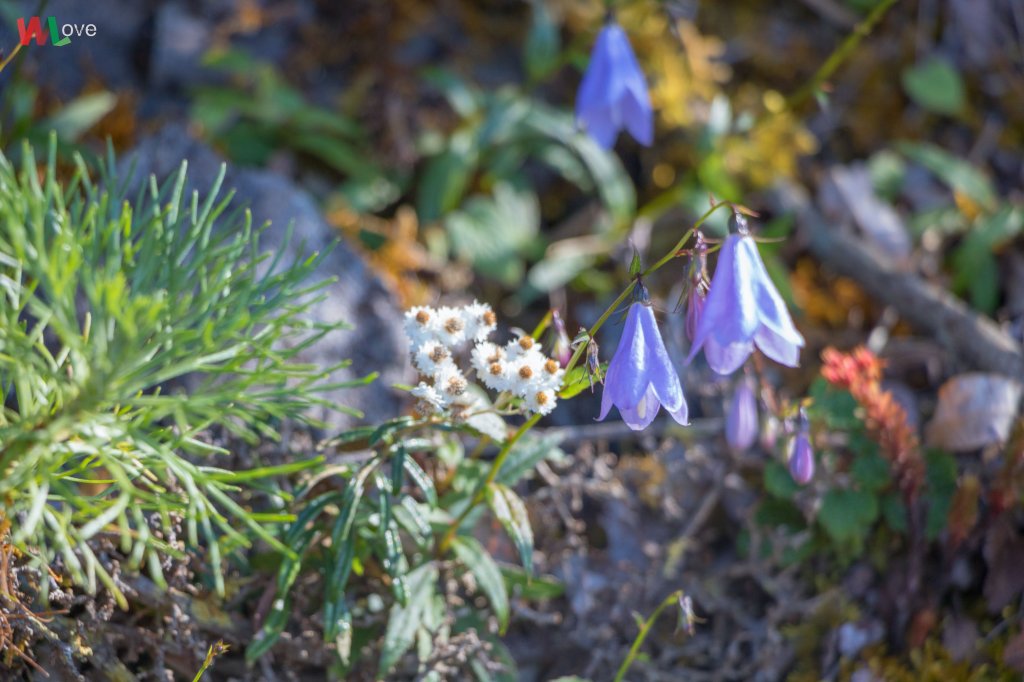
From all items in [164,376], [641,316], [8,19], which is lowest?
[641,316]

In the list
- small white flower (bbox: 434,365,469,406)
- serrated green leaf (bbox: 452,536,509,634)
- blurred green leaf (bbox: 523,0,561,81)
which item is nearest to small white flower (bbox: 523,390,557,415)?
small white flower (bbox: 434,365,469,406)

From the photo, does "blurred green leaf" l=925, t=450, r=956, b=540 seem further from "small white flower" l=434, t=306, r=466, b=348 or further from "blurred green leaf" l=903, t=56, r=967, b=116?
"blurred green leaf" l=903, t=56, r=967, b=116

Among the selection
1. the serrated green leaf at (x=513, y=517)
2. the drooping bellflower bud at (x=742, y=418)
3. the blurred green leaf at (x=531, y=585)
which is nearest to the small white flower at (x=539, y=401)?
the serrated green leaf at (x=513, y=517)

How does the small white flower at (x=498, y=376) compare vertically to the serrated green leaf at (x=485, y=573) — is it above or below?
above

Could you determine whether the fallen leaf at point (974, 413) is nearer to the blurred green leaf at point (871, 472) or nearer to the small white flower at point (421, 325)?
the blurred green leaf at point (871, 472)

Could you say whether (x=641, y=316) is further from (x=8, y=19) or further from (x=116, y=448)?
(x=8, y=19)

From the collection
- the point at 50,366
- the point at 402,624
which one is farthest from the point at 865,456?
the point at 50,366
